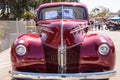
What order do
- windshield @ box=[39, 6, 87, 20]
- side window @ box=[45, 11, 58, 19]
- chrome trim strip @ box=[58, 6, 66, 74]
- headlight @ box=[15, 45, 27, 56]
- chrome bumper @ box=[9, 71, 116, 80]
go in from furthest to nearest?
side window @ box=[45, 11, 58, 19] < windshield @ box=[39, 6, 87, 20] < headlight @ box=[15, 45, 27, 56] < chrome trim strip @ box=[58, 6, 66, 74] < chrome bumper @ box=[9, 71, 116, 80]

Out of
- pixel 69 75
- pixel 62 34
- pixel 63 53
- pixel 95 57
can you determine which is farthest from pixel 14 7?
pixel 69 75

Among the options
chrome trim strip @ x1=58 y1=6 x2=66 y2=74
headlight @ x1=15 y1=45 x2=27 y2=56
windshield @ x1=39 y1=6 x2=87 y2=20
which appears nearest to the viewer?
chrome trim strip @ x1=58 y1=6 x2=66 y2=74

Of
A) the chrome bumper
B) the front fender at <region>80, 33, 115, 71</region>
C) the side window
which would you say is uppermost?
the side window

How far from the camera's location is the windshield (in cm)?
927

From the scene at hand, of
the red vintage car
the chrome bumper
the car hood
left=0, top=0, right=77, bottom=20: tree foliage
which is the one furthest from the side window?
left=0, top=0, right=77, bottom=20: tree foliage

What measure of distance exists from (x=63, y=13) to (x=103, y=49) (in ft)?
5.70

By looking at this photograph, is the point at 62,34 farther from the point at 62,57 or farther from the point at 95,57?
the point at 95,57

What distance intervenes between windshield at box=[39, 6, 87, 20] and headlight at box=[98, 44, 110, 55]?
1.58 m

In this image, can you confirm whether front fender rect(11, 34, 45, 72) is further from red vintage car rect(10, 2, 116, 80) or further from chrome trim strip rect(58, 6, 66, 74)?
chrome trim strip rect(58, 6, 66, 74)

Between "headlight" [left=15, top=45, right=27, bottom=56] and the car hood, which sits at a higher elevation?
the car hood

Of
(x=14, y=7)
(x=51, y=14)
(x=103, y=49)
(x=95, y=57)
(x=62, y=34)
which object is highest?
(x=14, y=7)

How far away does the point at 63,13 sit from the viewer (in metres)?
9.20

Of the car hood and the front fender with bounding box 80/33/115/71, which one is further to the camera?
the car hood

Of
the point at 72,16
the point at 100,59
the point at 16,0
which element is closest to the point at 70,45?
the point at 100,59
